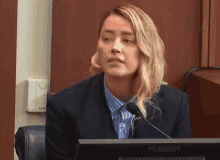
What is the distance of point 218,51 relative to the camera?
189 cm

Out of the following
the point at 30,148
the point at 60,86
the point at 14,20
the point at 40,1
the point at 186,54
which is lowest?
the point at 30,148

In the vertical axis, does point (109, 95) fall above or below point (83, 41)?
below

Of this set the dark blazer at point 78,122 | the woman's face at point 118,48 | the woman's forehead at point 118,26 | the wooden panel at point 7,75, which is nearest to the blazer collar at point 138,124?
the dark blazer at point 78,122

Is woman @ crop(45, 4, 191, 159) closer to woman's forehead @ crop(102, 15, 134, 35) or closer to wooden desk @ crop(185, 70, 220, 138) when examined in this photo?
woman's forehead @ crop(102, 15, 134, 35)

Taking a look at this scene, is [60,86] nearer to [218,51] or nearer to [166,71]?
[166,71]

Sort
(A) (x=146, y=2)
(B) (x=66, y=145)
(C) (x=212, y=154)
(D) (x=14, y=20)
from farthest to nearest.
→ (A) (x=146, y=2)
(D) (x=14, y=20)
(B) (x=66, y=145)
(C) (x=212, y=154)

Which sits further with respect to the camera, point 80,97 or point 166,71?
point 166,71

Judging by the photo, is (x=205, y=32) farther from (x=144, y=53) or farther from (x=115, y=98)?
(x=115, y=98)

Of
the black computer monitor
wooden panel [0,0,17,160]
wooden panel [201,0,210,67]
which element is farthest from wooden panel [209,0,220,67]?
the black computer monitor

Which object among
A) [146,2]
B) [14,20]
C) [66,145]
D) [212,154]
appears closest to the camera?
[212,154]

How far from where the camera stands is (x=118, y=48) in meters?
1.19

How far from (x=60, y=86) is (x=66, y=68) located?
110mm

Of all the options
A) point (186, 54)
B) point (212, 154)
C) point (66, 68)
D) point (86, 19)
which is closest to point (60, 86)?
point (66, 68)

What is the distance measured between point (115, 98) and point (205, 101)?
722mm
